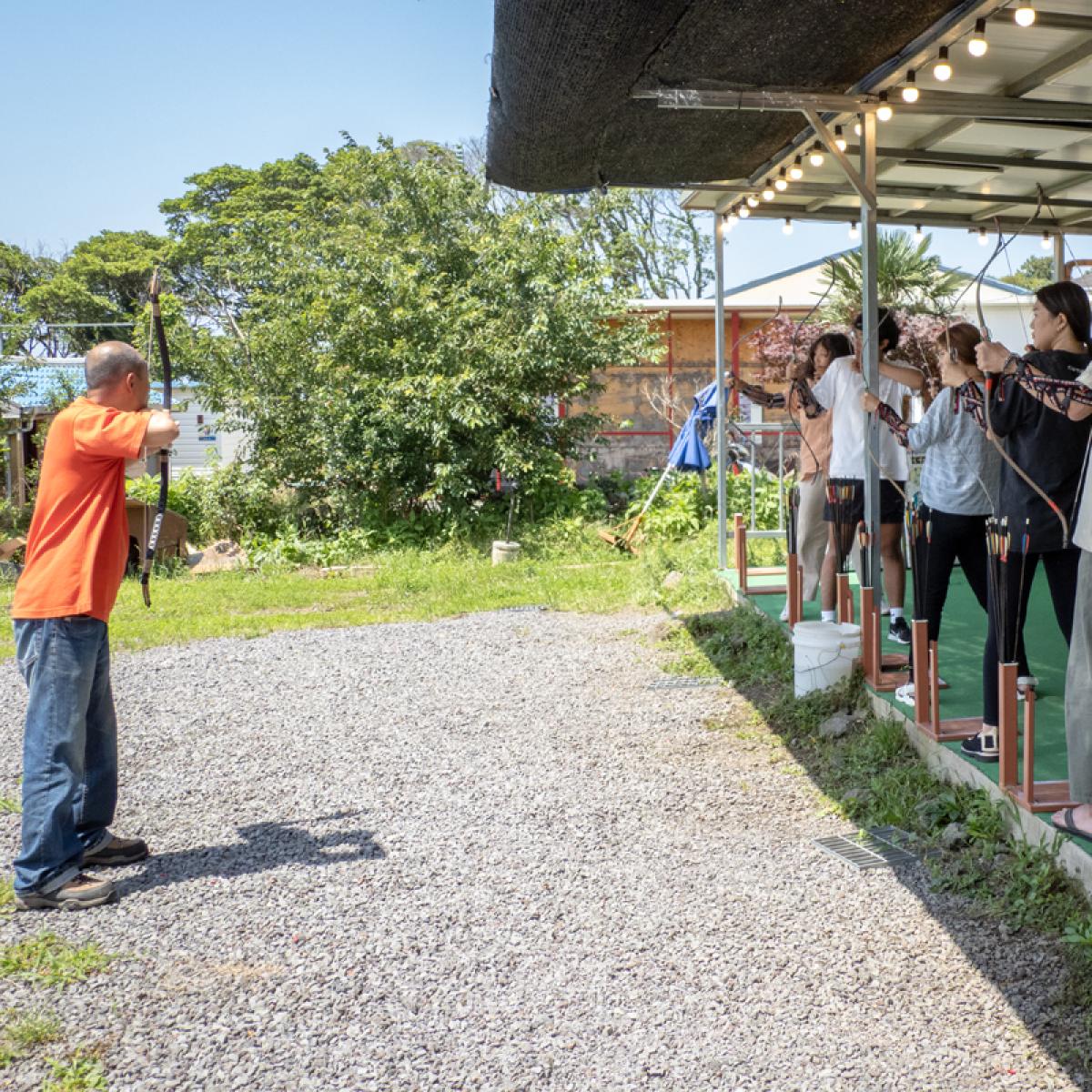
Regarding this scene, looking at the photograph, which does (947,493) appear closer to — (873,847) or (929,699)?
(929,699)

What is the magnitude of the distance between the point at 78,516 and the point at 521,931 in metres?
1.85

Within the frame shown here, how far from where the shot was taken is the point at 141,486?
503 inches

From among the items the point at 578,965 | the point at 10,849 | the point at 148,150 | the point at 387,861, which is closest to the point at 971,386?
the point at 578,965

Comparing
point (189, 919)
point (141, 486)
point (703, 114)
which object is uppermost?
point (703, 114)

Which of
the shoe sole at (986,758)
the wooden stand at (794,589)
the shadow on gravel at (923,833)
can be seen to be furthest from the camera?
the wooden stand at (794,589)

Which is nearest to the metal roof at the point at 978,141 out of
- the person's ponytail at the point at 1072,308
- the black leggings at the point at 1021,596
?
the person's ponytail at the point at 1072,308

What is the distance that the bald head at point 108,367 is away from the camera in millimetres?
3510

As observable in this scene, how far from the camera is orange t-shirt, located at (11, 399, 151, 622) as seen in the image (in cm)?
337

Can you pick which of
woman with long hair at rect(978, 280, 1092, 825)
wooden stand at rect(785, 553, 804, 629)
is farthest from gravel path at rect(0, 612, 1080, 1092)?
wooden stand at rect(785, 553, 804, 629)

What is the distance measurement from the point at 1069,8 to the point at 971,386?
1.41m

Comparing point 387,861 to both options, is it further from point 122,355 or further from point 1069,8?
point 1069,8

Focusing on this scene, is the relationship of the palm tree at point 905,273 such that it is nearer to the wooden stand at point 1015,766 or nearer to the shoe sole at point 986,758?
the shoe sole at point 986,758

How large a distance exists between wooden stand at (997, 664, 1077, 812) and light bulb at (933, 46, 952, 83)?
2.09 m

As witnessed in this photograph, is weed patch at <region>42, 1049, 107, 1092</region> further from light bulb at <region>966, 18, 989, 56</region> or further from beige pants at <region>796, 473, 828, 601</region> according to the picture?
beige pants at <region>796, 473, 828, 601</region>
